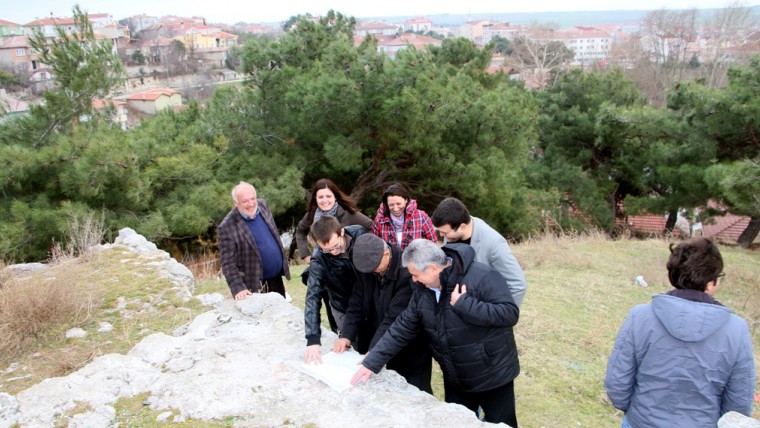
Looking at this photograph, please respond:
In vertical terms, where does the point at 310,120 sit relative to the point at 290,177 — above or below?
above

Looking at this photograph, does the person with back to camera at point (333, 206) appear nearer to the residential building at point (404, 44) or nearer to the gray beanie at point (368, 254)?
the gray beanie at point (368, 254)

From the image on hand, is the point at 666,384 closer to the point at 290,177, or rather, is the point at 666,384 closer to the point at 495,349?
the point at 495,349

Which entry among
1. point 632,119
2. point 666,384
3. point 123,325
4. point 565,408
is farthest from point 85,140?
point 632,119

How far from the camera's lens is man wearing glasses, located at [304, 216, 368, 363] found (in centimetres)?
288

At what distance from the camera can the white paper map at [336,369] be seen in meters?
2.74

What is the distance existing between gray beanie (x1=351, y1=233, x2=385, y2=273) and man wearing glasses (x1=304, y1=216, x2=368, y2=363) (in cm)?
30

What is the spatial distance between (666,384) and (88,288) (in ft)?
14.1

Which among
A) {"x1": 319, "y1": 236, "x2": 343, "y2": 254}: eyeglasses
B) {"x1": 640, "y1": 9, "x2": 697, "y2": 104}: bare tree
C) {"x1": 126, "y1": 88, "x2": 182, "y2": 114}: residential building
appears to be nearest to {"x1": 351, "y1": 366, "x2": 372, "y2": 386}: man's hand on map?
{"x1": 319, "y1": 236, "x2": 343, "y2": 254}: eyeglasses

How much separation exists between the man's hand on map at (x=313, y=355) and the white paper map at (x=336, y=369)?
2 cm

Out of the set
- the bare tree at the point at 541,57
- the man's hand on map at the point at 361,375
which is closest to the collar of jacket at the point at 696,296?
the man's hand on map at the point at 361,375

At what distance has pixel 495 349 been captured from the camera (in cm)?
258

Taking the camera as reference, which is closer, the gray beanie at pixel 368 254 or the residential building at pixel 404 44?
the gray beanie at pixel 368 254

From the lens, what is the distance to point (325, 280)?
3090 mm

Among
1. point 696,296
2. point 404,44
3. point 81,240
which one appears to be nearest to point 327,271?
point 696,296
